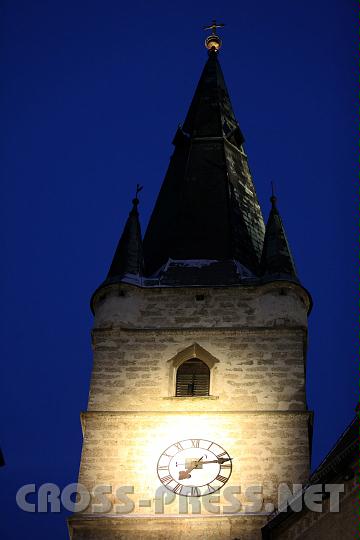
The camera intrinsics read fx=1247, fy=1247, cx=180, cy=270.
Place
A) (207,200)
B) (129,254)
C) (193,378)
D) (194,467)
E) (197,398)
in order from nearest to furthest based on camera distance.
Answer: (194,467) → (197,398) → (193,378) → (129,254) → (207,200)

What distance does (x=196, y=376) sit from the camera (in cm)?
2572

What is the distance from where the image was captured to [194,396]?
25.1 metres

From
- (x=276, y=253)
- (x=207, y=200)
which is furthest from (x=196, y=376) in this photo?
(x=207, y=200)

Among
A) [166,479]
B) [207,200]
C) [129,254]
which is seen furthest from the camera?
[207,200]

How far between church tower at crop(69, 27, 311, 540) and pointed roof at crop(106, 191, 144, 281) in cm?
A: 5

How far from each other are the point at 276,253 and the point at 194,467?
6.61m

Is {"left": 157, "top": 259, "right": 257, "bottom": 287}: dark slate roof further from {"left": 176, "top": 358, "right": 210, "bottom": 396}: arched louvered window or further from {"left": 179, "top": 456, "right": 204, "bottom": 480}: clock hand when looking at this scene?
{"left": 179, "top": 456, "right": 204, "bottom": 480}: clock hand

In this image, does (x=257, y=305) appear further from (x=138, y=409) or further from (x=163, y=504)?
(x=163, y=504)

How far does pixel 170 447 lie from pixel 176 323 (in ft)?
11.8

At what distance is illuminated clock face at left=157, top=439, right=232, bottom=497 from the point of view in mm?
23109

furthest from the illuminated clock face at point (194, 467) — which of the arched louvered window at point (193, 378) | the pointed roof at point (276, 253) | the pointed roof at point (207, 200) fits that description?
the pointed roof at point (207, 200)

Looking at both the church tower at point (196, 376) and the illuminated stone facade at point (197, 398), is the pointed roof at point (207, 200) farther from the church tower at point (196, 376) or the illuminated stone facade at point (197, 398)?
the illuminated stone facade at point (197, 398)

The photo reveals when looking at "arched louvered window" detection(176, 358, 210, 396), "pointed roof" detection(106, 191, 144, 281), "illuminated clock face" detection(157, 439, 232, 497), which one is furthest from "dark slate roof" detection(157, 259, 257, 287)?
"illuminated clock face" detection(157, 439, 232, 497)

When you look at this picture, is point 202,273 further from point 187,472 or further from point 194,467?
point 187,472
